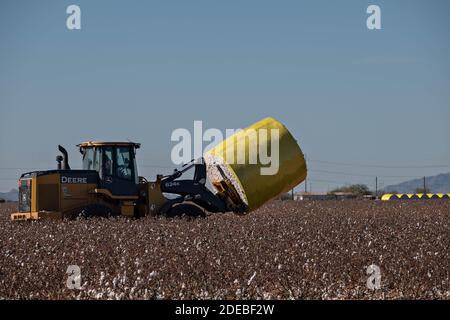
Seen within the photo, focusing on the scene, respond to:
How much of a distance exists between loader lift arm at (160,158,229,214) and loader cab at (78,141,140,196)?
738 millimetres

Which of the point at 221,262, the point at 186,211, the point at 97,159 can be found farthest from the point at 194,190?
the point at 221,262

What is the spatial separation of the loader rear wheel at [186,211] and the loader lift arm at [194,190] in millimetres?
104

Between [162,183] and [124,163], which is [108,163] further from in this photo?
[162,183]

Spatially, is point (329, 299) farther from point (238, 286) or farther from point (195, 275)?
point (195, 275)

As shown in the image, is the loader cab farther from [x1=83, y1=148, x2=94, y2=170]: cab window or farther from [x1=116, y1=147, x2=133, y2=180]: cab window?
[x1=83, y1=148, x2=94, y2=170]: cab window

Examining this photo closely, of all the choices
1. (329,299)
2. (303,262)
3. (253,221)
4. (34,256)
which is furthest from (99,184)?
(329,299)

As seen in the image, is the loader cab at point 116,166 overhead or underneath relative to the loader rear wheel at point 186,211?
overhead

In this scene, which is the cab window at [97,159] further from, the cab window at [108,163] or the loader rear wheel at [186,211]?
the loader rear wheel at [186,211]

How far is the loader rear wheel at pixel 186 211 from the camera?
2033cm

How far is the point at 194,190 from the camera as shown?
2053 centimetres

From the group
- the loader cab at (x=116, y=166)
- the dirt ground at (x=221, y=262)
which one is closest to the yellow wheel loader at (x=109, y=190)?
the loader cab at (x=116, y=166)

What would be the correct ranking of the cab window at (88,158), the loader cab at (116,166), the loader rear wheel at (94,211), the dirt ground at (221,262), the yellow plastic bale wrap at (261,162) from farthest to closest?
the cab window at (88,158), the loader cab at (116,166), the loader rear wheel at (94,211), the yellow plastic bale wrap at (261,162), the dirt ground at (221,262)

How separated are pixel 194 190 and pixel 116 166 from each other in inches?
70.7

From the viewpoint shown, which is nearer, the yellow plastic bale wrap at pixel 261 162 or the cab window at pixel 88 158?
the yellow plastic bale wrap at pixel 261 162
